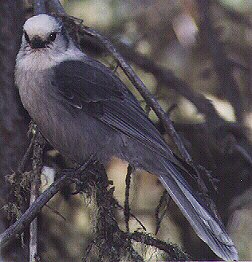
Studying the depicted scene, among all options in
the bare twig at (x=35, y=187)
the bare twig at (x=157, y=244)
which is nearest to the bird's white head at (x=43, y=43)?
the bare twig at (x=35, y=187)

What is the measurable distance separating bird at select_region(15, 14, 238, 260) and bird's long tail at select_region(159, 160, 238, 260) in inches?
0.4

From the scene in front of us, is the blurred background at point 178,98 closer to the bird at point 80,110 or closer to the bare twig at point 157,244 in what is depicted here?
the bird at point 80,110

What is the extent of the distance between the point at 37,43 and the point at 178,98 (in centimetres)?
98

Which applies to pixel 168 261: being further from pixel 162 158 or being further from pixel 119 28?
pixel 119 28

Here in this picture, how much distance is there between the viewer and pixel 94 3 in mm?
4551

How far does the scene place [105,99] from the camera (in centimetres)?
354

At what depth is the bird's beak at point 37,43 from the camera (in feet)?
11.5

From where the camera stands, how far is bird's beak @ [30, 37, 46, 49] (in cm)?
352

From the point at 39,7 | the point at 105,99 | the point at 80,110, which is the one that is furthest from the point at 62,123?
Answer: the point at 39,7

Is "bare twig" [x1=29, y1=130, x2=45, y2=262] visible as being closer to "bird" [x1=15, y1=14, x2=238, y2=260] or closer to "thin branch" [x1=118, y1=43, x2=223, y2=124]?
"bird" [x1=15, y1=14, x2=238, y2=260]

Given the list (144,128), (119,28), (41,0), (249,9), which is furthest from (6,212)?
(249,9)

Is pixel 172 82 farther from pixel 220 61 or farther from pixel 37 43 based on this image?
pixel 37 43

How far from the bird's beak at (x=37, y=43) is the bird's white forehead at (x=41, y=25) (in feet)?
0.12

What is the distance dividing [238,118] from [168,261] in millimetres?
1387
